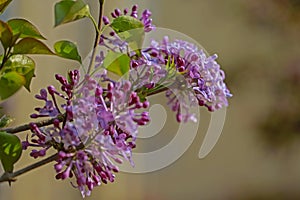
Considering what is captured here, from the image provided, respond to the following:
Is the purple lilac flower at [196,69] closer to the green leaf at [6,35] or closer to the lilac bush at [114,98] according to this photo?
the lilac bush at [114,98]

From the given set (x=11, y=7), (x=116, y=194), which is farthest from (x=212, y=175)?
(x=11, y=7)

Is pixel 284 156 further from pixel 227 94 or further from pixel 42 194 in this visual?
pixel 227 94

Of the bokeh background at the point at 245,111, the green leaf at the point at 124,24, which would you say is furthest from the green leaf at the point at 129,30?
the bokeh background at the point at 245,111

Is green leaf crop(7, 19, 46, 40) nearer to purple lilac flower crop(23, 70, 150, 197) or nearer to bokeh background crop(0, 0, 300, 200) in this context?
purple lilac flower crop(23, 70, 150, 197)

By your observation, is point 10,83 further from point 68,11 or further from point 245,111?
point 245,111

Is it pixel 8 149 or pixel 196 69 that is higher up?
pixel 196 69

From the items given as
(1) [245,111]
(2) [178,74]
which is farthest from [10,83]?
(1) [245,111]

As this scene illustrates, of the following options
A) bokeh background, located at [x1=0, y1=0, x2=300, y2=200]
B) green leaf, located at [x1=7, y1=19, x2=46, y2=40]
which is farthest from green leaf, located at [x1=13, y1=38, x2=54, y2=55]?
Result: bokeh background, located at [x1=0, y1=0, x2=300, y2=200]
